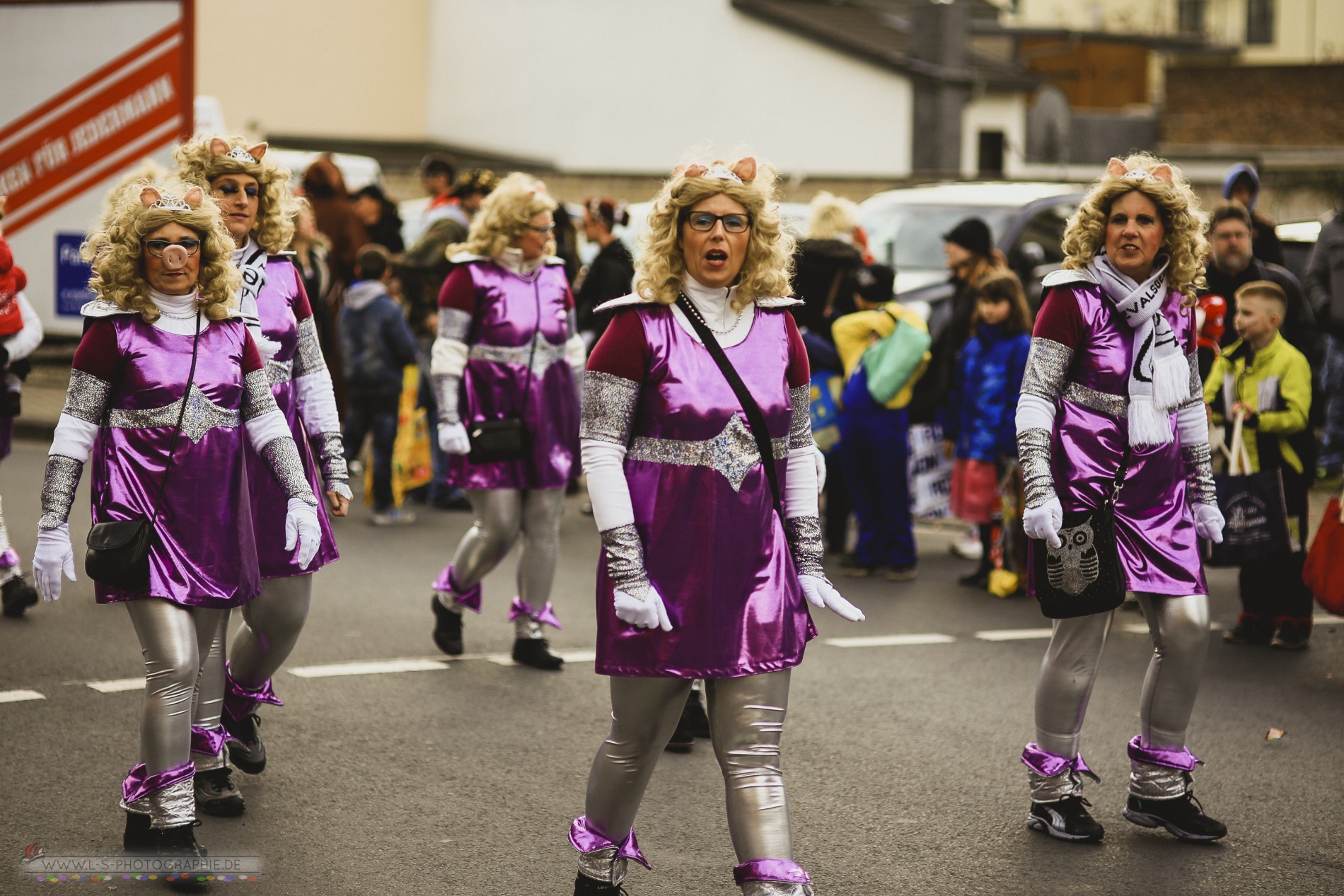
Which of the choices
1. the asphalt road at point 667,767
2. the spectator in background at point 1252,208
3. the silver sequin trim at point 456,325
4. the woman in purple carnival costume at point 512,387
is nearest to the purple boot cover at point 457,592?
the woman in purple carnival costume at point 512,387

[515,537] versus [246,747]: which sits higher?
[515,537]

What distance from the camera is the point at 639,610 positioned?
4.10 m

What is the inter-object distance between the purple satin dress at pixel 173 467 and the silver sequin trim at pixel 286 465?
18cm

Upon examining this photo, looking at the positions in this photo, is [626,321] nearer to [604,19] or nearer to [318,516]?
[318,516]

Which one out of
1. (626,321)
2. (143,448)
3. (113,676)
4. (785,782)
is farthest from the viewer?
(113,676)

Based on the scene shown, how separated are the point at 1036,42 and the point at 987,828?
45.3m

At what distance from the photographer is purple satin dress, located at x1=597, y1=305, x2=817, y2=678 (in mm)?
4180

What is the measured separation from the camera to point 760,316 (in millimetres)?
4398

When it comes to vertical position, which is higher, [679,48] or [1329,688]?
[679,48]

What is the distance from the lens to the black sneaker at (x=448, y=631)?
7.80 m

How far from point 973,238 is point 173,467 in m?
6.38

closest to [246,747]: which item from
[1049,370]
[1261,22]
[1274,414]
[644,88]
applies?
[1049,370]

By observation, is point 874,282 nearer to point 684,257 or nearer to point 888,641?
point 888,641

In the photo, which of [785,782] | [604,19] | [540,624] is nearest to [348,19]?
[604,19]
